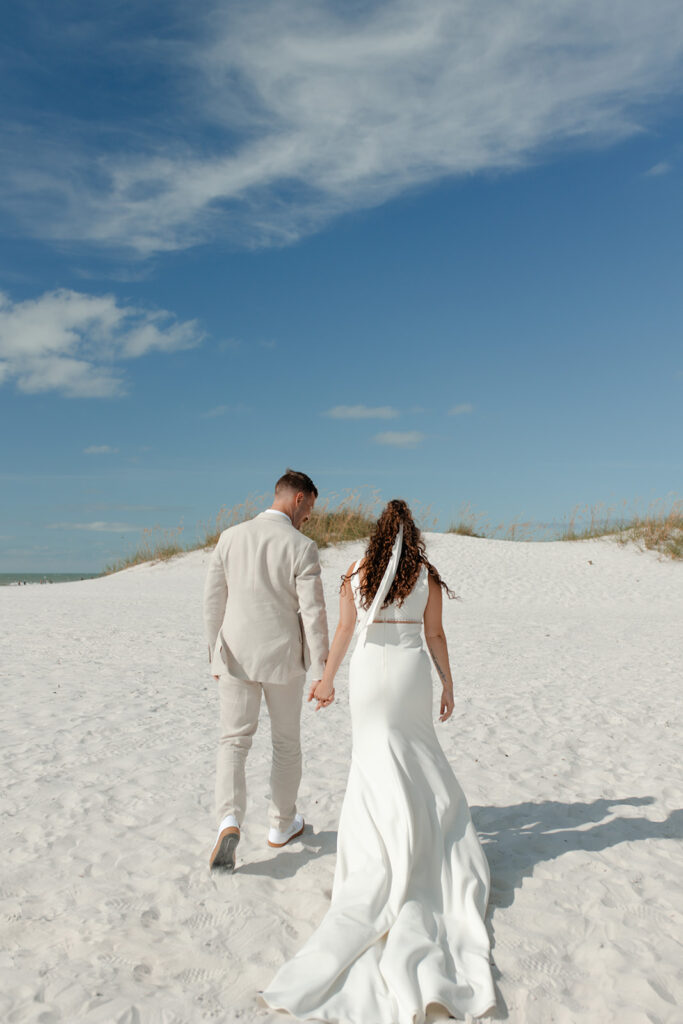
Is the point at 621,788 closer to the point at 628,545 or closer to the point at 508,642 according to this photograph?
the point at 508,642

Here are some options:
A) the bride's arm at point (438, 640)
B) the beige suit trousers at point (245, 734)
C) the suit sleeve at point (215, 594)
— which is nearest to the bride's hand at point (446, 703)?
the bride's arm at point (438, 640)

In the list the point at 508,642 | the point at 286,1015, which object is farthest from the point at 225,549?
the point at 508,642

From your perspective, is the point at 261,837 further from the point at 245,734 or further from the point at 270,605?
the point at 270,605

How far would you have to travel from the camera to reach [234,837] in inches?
161

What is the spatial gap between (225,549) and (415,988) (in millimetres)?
2218

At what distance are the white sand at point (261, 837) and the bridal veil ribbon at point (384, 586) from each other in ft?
4.51

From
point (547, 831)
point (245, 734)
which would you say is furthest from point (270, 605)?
point (547, 831)

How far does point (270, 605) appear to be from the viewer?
13.8ft

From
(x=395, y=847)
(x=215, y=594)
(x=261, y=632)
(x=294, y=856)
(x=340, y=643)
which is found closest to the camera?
(x=395, y=847)

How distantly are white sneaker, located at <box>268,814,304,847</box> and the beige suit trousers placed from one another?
305mm

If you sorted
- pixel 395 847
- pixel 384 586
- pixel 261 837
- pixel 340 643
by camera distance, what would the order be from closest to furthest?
pixel 395 847
pixel 384 586
pixel 340 643
pixel 261 837

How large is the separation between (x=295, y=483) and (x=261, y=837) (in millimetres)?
2113

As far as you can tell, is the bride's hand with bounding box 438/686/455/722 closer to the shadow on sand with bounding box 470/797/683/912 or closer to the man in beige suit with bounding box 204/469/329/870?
the man in beige suit with bounding box 204/469/329/870

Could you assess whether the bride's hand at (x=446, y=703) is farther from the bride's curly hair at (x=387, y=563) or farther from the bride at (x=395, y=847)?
the bride's curly hair at (x=387, y=563)
